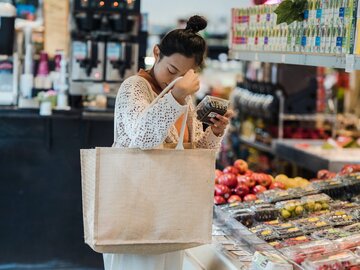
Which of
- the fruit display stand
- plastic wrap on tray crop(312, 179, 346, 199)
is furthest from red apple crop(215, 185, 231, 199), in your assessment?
the fruit display stand

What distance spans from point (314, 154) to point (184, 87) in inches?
200

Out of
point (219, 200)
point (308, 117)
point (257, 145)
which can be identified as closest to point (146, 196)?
point (219, 200)

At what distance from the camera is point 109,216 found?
315 cm

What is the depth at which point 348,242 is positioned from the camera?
362cm

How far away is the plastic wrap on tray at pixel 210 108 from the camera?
3.40 meters

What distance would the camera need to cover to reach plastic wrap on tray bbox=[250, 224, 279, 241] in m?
3.83

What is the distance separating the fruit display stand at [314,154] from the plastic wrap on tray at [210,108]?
13.5 feet

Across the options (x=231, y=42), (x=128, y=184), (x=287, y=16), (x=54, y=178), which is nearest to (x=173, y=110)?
(x=128, y=184)

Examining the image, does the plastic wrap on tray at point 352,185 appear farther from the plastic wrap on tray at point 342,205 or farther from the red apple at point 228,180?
the red apple at point 228,180

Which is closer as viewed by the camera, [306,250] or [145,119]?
[145,119]

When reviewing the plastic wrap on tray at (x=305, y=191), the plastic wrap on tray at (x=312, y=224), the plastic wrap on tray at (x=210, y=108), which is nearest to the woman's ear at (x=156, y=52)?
the plastic wrap on tray at (x=210, y=108)

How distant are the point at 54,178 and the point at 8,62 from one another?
114cm

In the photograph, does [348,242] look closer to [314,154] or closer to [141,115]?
[141,115]

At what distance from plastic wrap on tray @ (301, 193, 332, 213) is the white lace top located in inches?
37.0
